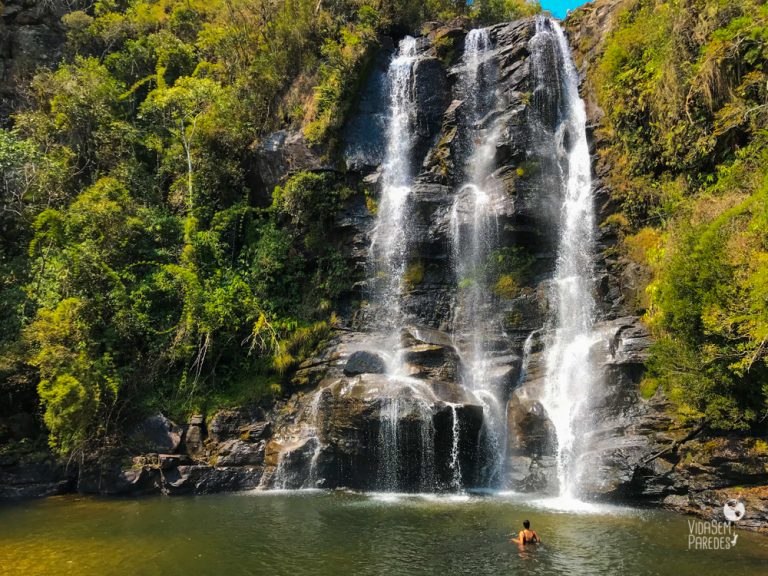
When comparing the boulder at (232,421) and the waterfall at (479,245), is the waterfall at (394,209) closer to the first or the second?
the waterfall at (479,245)

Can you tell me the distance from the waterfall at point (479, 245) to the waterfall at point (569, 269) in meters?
1.82

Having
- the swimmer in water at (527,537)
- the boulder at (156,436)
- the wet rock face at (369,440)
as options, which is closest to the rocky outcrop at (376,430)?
the wet rock face at (369,440)

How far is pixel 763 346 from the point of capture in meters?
9.73

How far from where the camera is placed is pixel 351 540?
959 cm

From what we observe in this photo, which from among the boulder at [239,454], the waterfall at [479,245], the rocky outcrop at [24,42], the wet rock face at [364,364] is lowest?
the boulder at [239,454]

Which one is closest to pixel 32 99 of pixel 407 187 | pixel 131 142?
pixel 131 142

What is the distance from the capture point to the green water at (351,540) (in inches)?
326

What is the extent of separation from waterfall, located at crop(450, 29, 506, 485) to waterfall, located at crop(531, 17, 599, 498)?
1.82m

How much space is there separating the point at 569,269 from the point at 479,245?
3227 mm

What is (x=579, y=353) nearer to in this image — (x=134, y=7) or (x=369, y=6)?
(x=369, y=6)

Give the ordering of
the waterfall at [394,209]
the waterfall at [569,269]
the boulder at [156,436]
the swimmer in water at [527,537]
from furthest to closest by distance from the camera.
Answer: the waterfall at [394,209] → the boulder at [156,436] → the waterfall at [569,269] → the swimmer in water at [527,537]

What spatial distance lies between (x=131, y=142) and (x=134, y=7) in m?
11.6

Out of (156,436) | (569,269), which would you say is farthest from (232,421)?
(569,269)

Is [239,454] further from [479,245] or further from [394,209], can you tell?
[479,245]
